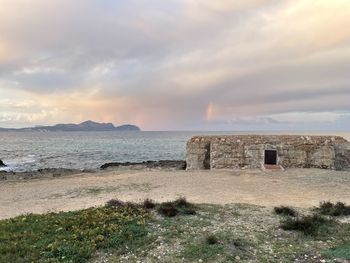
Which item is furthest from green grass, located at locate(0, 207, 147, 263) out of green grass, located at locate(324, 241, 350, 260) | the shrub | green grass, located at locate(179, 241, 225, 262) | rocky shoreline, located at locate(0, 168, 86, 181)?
rocky shoreline, located at locate(0, 168, 86, 181)

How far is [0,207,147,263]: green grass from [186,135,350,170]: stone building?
12562mm

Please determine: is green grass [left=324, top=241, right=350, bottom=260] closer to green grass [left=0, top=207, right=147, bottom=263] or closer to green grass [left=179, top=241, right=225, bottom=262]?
green grass [left=179, top=241, right=225, bottom=262]

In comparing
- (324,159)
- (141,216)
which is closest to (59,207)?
(141,216)

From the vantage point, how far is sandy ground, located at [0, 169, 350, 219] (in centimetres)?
1302

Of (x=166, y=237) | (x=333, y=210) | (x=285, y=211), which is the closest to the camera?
(x=166, y=237)

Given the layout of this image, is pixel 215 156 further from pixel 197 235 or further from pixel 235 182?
pixel 197 235

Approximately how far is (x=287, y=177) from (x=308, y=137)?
4.50m

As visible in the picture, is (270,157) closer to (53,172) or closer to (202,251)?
(202,251)

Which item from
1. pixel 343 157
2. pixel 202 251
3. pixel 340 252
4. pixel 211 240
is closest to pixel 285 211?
pixel 340 252

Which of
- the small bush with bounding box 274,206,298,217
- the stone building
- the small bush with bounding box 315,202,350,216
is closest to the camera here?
the small bush with bounding box 274,206,298,217

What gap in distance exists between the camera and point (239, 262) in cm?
712

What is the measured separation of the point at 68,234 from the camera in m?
8.34

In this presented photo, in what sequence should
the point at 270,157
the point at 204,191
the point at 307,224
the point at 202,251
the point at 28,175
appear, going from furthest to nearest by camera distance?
the point at 28,175 < the point at 270,157 < the point at 204,191 < the point at 307,224 < the point at 202,251

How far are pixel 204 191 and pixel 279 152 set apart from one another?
8157mm
